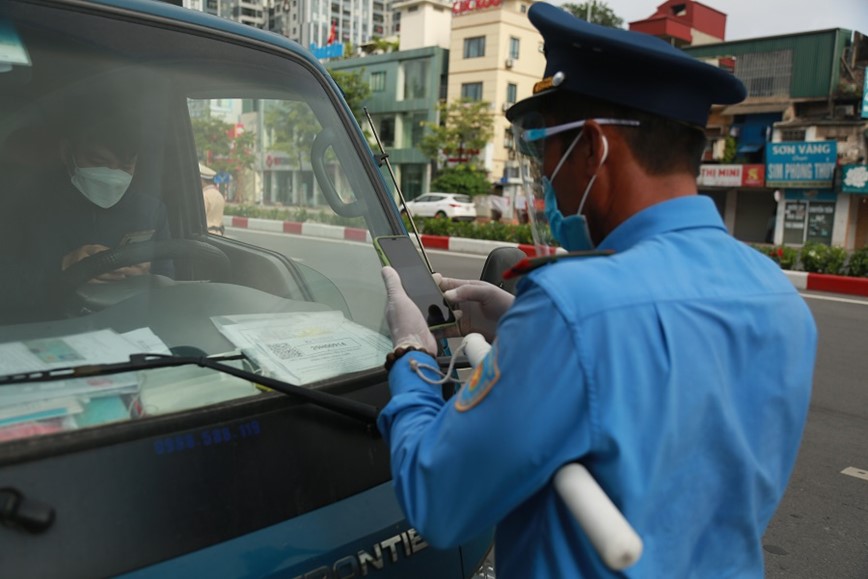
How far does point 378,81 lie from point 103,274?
46.3 metres

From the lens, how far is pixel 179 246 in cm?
204

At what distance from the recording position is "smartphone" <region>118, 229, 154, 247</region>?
199 centimetres

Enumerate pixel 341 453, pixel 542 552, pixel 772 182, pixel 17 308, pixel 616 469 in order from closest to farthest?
1. pixel 616 469
2. pixel 542 552
3. pixel 341 453
4. pixel 17 308
5. pixel 772 182

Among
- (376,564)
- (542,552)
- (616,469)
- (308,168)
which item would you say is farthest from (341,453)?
(308,168)

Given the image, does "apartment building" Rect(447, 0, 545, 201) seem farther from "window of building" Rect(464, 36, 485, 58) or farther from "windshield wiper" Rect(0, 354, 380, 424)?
"windshield wiper" Rect(0, 354, 380, 424)

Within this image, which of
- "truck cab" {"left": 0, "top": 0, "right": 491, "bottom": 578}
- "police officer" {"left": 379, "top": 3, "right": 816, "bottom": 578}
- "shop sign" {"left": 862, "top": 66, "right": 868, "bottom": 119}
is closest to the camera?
"police officer" {"left": 379, "top": 3, "right": 816, "bottom": 578}

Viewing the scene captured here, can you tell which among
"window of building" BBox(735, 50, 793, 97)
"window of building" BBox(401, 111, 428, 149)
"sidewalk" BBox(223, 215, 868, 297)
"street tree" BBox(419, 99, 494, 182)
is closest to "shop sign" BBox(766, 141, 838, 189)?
"window of building" BBox(735, 50, 793, 97)

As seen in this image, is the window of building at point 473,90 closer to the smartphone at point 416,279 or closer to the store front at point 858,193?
the store front at point 858,193

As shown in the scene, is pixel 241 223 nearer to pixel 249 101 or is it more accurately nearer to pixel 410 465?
pixel 249 101

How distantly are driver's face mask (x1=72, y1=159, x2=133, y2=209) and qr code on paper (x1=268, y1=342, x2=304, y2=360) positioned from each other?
0.72 meters

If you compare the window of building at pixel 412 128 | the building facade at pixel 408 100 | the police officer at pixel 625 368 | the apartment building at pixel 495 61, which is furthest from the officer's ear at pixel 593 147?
the window of building at pixel 412 128

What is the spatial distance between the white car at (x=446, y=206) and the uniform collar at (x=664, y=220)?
31.0 m

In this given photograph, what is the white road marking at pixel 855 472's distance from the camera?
14.3 feet

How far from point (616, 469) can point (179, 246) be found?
4.66 feet
